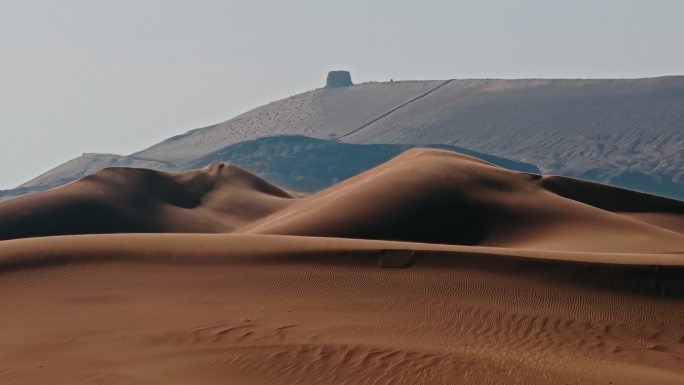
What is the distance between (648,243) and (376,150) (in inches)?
5420

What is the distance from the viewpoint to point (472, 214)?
133ft

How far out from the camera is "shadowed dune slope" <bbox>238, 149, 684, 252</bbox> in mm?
37312

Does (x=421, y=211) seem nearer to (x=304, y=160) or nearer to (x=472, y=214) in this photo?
(x=472, y=214)

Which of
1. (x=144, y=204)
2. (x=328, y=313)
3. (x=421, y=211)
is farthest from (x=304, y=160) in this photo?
(x=328, y=313)

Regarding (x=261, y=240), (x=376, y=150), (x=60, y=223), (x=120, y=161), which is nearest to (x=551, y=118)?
(x=376, y=150)

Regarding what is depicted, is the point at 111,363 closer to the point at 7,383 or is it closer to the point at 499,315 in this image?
the point at 7,383

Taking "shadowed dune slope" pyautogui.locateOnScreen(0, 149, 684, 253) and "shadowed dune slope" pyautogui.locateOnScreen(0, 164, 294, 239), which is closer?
"shadowed dune slope" pyautogui.locateOnScreen(0, 149, 684, 253)

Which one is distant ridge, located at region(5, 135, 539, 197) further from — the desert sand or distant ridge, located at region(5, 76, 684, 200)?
the desert sand

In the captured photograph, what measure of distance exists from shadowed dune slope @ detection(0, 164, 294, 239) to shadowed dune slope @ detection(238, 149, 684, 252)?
43.7 ft

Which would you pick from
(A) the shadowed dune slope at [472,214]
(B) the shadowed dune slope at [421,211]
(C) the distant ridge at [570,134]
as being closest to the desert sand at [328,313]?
(A) the shadowed dune slope at [472,214]

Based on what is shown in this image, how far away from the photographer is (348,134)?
196 metres

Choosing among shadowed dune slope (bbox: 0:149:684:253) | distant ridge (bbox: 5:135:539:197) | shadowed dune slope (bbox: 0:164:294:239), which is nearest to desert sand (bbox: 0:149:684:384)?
shadowed dune slope (bbox: 0:149:684:253)

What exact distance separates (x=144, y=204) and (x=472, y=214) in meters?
23.1

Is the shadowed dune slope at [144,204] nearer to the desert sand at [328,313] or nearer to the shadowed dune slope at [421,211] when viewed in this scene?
the shadowed dune slope at [421,211]
